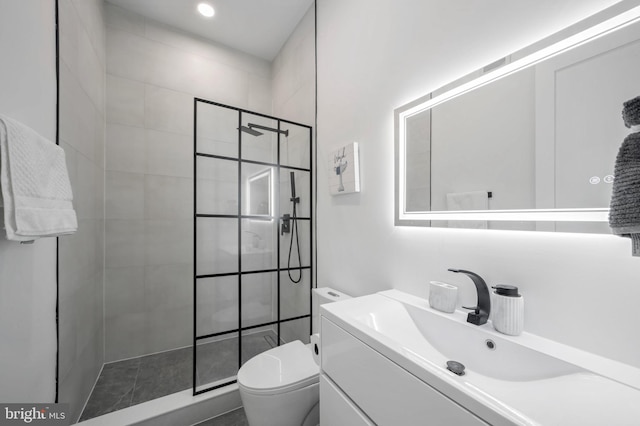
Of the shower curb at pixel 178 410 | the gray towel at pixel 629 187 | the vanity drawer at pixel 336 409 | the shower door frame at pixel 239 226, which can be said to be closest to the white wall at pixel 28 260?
the shower curb at pixel 178 410

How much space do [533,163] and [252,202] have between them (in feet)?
5.02

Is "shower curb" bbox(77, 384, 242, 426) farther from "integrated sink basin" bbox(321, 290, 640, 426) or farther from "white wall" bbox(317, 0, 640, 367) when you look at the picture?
"integrated sink basin" bbox(321, 290, 640, 426)

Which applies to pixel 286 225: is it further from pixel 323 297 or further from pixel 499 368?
pixel 499 368

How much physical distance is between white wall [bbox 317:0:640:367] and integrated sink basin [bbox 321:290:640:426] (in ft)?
0.40

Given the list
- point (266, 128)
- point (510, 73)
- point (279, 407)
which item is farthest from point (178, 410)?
point (510, 73)

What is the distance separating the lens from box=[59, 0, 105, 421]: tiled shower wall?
51.6 inches

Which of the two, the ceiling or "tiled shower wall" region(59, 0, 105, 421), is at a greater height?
the ceiling

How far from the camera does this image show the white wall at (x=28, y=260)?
82cm

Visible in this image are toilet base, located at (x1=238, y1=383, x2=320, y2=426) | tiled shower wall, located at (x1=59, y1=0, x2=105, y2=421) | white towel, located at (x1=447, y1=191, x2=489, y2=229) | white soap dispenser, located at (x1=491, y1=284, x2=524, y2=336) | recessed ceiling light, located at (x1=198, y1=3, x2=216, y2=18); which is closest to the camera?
white soap dispenser, located at (x1=491, y1=284, x2=524, y2=336)

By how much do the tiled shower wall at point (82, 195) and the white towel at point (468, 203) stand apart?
6.35 ft

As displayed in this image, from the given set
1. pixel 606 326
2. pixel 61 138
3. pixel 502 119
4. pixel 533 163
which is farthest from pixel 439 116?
pixel 61 138

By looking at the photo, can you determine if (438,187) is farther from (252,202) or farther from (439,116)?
(252,202)

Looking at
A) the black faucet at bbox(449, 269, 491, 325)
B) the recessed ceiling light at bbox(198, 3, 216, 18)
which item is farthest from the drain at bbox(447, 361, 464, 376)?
the recessed ceiling light at bbox(198, 3, 216, 18)

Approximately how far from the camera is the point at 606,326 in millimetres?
636
